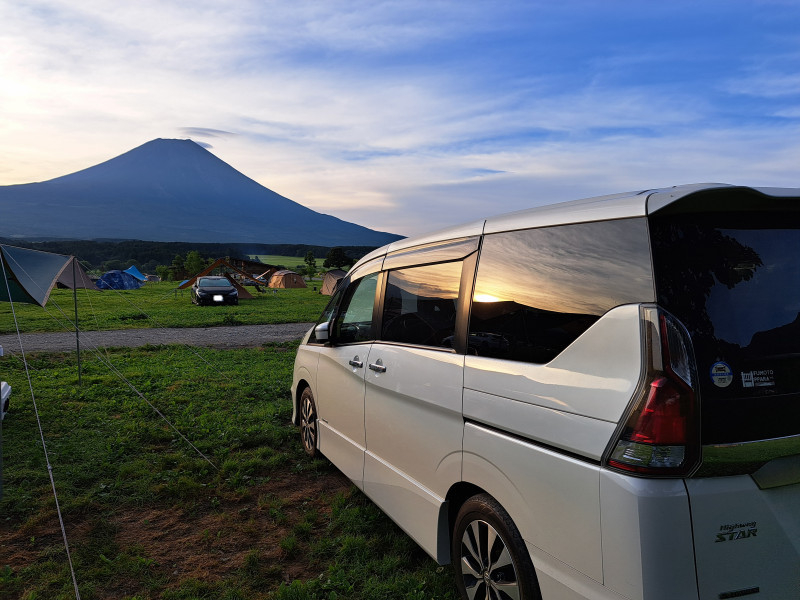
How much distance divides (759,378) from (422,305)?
1799 mm

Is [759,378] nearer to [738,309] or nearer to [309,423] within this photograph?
[738,309]

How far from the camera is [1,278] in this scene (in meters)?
7.37

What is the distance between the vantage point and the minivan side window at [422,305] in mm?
2891

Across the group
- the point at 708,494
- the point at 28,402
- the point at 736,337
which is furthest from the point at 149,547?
the point at 28,402

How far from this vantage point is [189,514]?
4.25 metres

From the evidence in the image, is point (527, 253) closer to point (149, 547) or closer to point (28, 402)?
point (149, 547)

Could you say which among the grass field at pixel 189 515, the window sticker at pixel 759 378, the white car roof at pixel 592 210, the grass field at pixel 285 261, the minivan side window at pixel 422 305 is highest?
the grass field at pixel 285 261

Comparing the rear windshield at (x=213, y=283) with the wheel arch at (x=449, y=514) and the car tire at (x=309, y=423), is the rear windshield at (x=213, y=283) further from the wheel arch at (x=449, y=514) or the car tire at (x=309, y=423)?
the wheel arch at (x=449, y=514)

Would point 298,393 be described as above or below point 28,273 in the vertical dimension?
below

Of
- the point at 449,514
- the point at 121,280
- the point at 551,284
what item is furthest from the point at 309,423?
the point at 121,280

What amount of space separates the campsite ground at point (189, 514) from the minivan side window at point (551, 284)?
66.1 inches

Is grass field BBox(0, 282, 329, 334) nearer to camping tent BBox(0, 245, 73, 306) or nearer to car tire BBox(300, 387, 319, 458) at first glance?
camping tent BBox(0, 245, 73, 306)

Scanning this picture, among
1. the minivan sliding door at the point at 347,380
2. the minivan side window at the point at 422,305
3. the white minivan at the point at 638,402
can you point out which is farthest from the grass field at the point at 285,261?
the white minivan at the point at 638,402

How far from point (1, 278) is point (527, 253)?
7991mm
